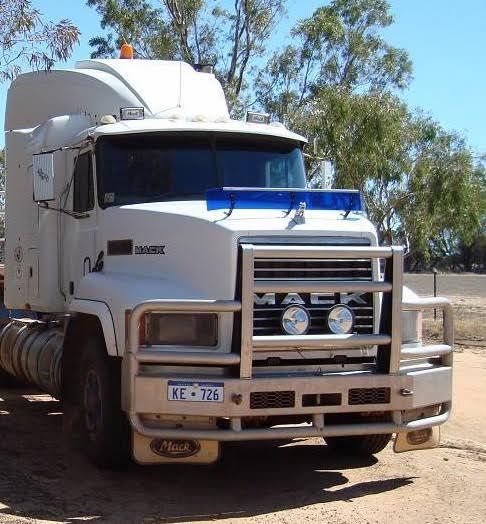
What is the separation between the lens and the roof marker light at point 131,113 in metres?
7.82

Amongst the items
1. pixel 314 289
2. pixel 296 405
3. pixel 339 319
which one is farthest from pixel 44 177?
pixel 296 405

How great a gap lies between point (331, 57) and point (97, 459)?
960 inches

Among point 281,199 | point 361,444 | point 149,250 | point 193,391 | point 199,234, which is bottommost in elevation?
point 361,444

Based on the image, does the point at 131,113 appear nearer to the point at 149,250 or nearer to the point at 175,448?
the point at 149,250

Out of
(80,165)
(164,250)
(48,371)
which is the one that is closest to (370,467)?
(164,250)

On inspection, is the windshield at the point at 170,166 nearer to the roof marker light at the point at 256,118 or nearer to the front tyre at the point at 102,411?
the roof marker light at the point at 256,118

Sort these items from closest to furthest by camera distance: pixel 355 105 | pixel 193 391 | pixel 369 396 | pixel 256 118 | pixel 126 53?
pixel 193 391 → pixel 369 396 → pixel 256 118 → pixel 126 53 → pixel 355 105

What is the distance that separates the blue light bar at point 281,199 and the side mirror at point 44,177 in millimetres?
1838

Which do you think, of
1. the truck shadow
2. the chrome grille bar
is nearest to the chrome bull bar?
the chrome grille bar

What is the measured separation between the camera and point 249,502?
6312mm

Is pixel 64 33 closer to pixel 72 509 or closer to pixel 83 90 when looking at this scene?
pixel 83 90

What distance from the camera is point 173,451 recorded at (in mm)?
6109

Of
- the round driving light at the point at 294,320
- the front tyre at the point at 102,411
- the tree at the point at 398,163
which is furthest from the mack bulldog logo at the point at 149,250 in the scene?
the tree at the point at 398,163

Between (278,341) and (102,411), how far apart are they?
154 centimetres
